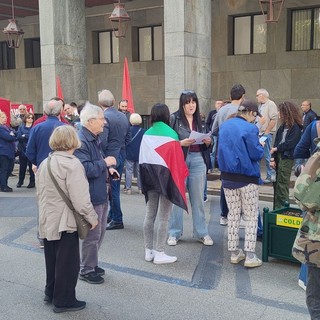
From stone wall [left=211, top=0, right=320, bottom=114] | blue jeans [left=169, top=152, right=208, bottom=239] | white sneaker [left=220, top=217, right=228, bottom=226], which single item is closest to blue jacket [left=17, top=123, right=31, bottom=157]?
white sneaker [left=220, top=217, right=228, bottom=226]

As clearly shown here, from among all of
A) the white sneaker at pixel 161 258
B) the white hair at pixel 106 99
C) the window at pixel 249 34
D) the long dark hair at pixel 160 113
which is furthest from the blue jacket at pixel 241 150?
the window at pixel 249 34

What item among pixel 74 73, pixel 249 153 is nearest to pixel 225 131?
pixel 249 153

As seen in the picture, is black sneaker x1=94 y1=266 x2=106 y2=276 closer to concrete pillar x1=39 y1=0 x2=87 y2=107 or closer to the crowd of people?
the crowd of people

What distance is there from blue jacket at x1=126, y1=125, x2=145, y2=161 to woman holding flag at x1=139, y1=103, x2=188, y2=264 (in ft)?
12.7

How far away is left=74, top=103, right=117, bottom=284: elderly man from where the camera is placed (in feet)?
14.7

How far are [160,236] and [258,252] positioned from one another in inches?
49.8

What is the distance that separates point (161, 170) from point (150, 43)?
40.6ft

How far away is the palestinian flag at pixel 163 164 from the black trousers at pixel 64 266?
1.33 m

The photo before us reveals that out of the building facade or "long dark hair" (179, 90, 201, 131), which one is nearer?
"long dark hair" (179, 90, 201, 131)

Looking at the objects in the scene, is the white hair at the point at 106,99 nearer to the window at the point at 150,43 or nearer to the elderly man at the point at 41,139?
the elderly man at the point at 41,139

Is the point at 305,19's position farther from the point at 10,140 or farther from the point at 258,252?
the point at 258,252

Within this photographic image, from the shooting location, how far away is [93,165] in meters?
4.48

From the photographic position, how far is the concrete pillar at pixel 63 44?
13.3 metres

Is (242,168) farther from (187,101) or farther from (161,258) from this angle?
(161,258)
